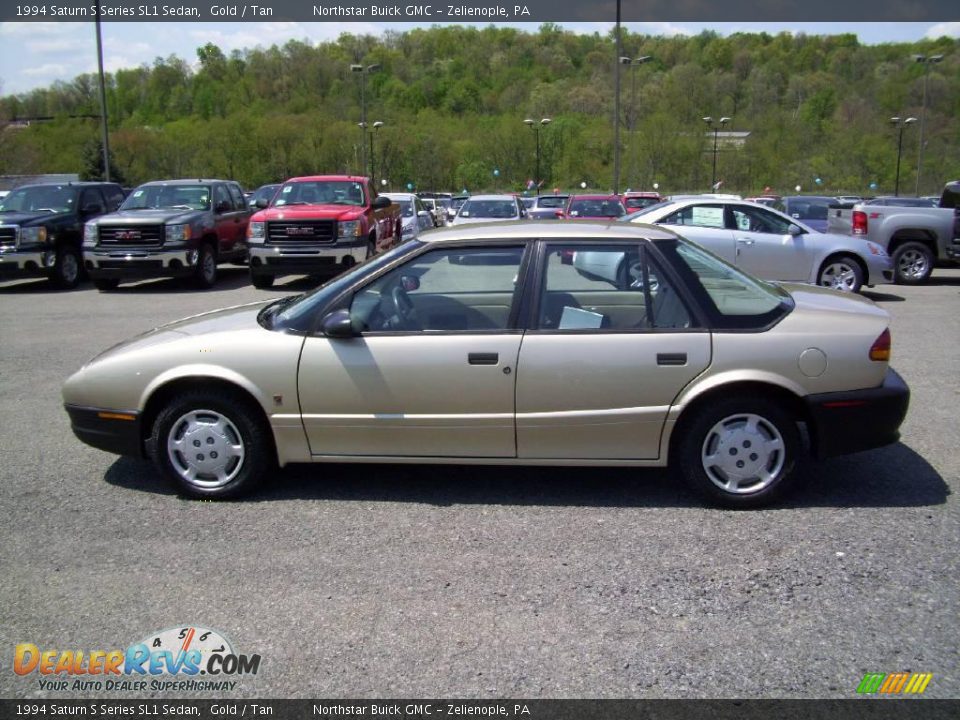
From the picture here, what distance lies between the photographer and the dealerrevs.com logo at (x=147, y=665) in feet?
10.9

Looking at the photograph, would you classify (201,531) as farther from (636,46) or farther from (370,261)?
(636,46)

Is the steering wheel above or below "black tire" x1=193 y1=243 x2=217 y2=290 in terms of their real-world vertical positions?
above

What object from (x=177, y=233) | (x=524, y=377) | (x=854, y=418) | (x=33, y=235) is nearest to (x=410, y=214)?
(x=177, y=233)

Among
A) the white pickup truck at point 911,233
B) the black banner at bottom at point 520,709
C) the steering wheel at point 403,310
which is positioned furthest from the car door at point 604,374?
the white pickup truck at point 911,233

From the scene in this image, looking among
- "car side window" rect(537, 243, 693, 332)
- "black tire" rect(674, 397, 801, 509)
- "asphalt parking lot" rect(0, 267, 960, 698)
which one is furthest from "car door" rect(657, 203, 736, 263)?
"black tire" rect(674, 397, 801, 509)

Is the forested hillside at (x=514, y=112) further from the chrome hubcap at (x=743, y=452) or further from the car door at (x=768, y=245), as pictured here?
the chrome hubcap at (x=743, y=452)

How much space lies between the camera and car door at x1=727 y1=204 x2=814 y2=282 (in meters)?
13.3

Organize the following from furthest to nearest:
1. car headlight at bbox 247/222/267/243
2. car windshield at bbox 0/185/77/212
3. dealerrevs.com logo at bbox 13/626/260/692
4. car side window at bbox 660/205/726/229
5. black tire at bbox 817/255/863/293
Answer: car windshield at bbox 0/185/77/212, car headlight at bbox 247/222/267/243, black tire at bbox 817/255/863/293, car side window at bbox 660/205/726/229, dealerrevs.com logo at bbox 13/626/260/692

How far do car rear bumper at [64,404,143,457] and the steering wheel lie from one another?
5.29 feet

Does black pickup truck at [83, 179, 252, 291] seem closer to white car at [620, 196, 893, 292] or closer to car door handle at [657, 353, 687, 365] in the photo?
white car at [620, 196, 893, 292]

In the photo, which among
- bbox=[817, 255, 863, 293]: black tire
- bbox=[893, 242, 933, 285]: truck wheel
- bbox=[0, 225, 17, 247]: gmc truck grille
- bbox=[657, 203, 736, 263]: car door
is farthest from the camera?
bbox=[893, 242, 933, 285]: truck wheel

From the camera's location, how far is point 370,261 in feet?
17.5

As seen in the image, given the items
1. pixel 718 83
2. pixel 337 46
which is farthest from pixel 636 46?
pixel 337 46

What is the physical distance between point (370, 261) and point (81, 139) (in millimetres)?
83834
